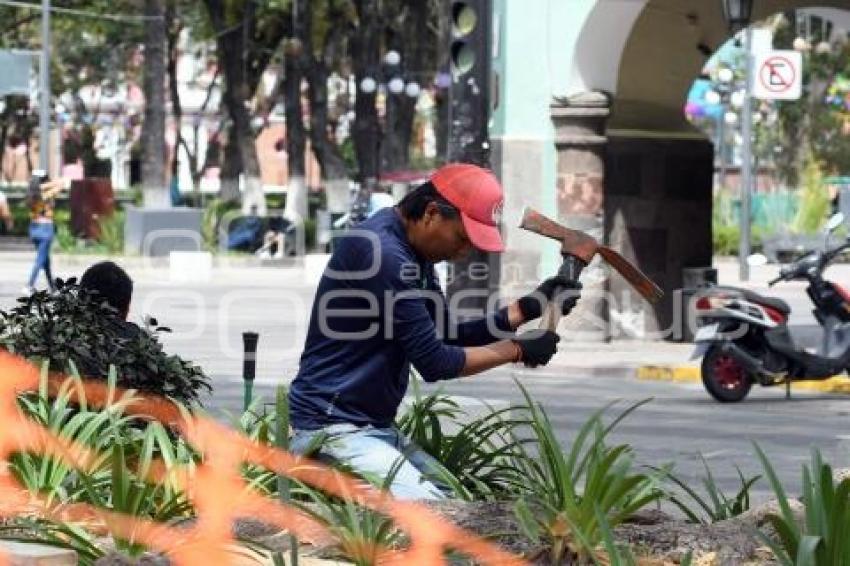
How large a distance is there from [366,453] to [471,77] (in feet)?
40.9

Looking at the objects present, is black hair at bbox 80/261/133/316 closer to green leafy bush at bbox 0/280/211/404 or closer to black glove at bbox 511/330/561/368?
green leafy bush at bbox 0/280/211/404

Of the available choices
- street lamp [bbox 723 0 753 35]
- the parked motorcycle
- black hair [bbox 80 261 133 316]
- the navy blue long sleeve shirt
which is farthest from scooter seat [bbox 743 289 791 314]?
the navy blue long sleeve shirt

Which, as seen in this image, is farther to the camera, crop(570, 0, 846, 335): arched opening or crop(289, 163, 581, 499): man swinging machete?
crop(570, 0, 846, 335): arched opening

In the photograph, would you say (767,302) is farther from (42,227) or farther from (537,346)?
(42,227)

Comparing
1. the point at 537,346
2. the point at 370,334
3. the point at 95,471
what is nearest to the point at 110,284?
the point at 95,471

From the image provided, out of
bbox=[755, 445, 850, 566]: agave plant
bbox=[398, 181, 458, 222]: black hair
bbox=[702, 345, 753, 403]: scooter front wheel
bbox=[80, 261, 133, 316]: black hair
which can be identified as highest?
bbox=[398, 181, 458, 222]: black hair

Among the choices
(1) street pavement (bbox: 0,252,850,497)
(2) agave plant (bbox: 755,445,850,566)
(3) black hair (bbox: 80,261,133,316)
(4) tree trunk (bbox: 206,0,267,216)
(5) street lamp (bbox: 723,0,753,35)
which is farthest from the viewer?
(4) tree trunk (bbox: 206,0,267,216)

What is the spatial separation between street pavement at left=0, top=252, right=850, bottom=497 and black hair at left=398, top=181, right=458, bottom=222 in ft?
7.19

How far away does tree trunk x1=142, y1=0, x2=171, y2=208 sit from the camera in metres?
41.0

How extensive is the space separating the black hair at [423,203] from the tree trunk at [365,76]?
4271 cm

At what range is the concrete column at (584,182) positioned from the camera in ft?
75.2

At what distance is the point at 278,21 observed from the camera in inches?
2317

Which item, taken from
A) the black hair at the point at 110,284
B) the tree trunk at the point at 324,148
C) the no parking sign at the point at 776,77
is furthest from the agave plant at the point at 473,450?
the tree trunk at the point at 324,148

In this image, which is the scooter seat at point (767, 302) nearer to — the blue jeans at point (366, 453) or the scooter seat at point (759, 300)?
the scooter seat at point (759, 300)
